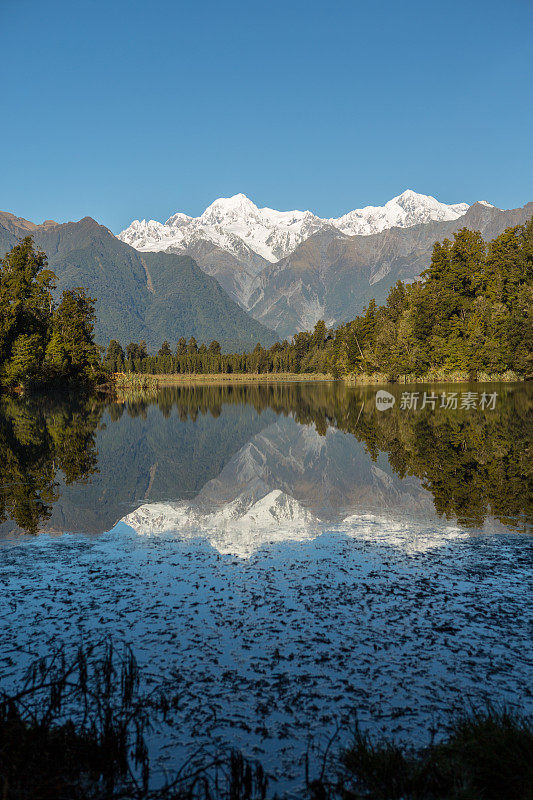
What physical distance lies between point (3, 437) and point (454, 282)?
254 ft

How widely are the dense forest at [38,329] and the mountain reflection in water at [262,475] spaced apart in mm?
29710

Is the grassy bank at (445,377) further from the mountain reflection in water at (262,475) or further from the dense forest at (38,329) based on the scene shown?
the mountain reflection in water at (262,475)

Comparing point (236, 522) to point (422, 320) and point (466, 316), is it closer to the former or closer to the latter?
point (466, 316)

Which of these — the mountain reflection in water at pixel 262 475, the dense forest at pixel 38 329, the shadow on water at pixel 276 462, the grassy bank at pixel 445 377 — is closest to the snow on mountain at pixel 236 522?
the mountain reflection in water at pixel 262 475

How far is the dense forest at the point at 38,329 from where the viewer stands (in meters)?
59.4

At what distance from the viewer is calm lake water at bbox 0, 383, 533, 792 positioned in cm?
523

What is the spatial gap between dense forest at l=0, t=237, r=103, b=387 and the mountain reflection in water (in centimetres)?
2971

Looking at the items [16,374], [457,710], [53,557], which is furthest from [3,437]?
[16,374]

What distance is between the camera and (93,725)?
4.61 metres

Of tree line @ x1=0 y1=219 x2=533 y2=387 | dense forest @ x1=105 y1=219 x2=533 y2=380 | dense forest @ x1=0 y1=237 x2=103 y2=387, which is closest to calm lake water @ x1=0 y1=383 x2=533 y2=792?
dense forest @ x1=0 y1=237 x2=103 y2=387

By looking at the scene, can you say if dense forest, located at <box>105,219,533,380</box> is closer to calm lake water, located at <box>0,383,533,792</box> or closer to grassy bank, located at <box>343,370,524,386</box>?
grassy bank, located at <box>343,370,524,386</box>

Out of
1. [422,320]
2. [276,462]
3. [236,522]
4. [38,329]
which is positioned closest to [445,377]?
[422,320]

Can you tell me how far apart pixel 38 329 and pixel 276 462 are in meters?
53.1

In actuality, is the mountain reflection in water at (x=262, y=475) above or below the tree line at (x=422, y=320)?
below
